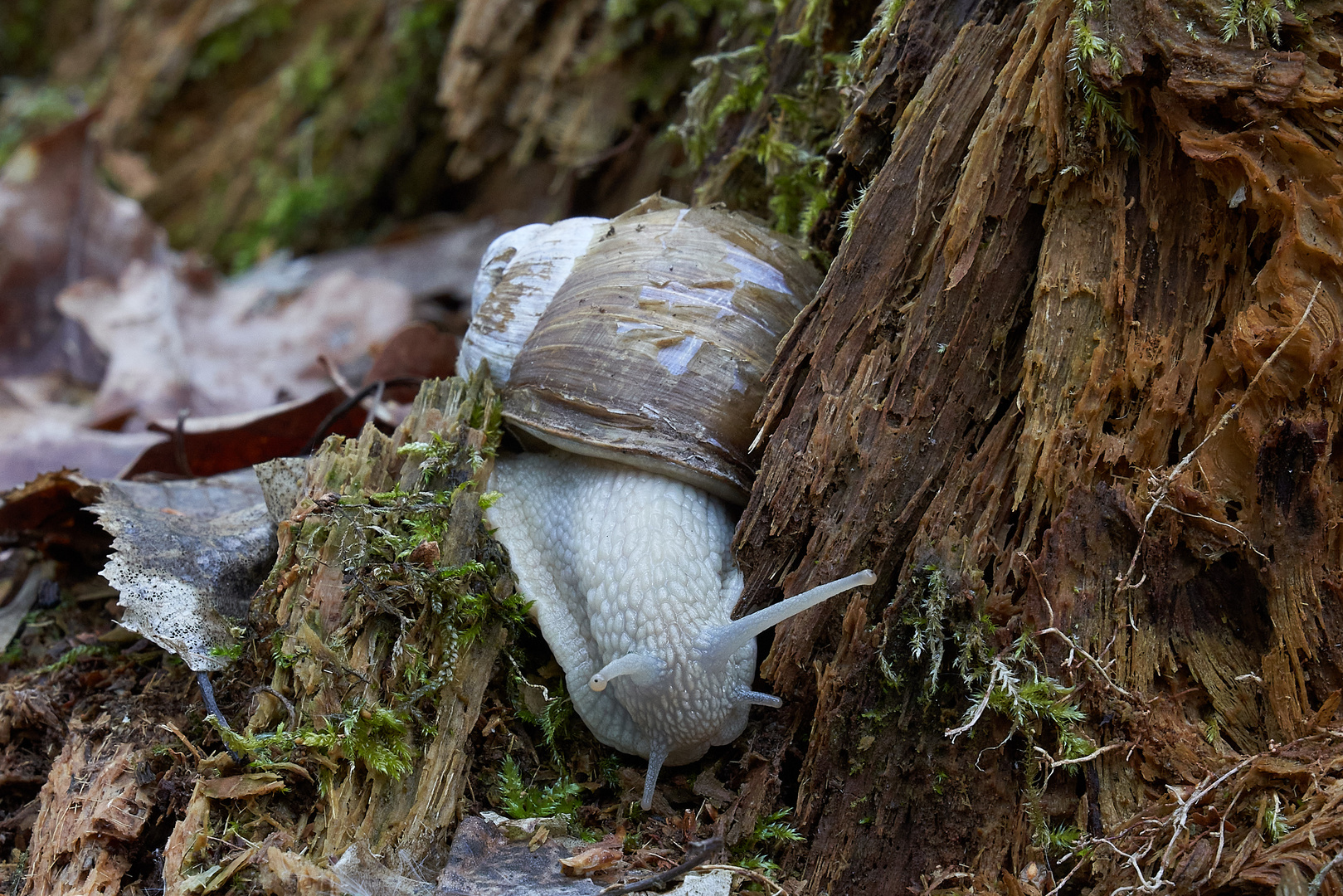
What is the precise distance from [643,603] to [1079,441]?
1.20m

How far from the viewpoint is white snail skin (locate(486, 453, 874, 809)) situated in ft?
8.35

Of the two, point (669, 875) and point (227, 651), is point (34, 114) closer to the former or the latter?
point (227, 651)

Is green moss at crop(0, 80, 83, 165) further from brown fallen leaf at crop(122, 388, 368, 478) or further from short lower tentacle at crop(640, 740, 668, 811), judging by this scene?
short lower tentacle at crop(640, 740, 668, 811)

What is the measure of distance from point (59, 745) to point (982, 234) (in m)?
2.86

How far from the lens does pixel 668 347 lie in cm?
279

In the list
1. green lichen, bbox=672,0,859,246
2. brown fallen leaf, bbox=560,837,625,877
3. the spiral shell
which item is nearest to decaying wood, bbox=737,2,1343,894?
the spiral shell

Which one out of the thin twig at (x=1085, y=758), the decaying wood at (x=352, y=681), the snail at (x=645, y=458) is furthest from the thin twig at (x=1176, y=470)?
the decaying wood at (x=352, y=681)

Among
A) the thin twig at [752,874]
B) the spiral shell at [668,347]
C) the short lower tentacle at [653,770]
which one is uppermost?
the spiral shell at [668,347]

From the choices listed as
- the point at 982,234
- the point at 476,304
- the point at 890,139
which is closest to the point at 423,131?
the point at 476,304

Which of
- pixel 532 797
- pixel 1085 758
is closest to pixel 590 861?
pixel 532 797

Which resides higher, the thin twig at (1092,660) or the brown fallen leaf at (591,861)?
the thin twig at (1092,660)

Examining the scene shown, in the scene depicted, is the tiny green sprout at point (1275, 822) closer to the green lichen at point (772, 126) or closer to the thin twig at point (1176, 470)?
the thin twig at point (1176, 470)

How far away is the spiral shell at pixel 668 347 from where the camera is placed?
275 centimetres

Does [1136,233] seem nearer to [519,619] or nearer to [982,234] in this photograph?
[982,234]
